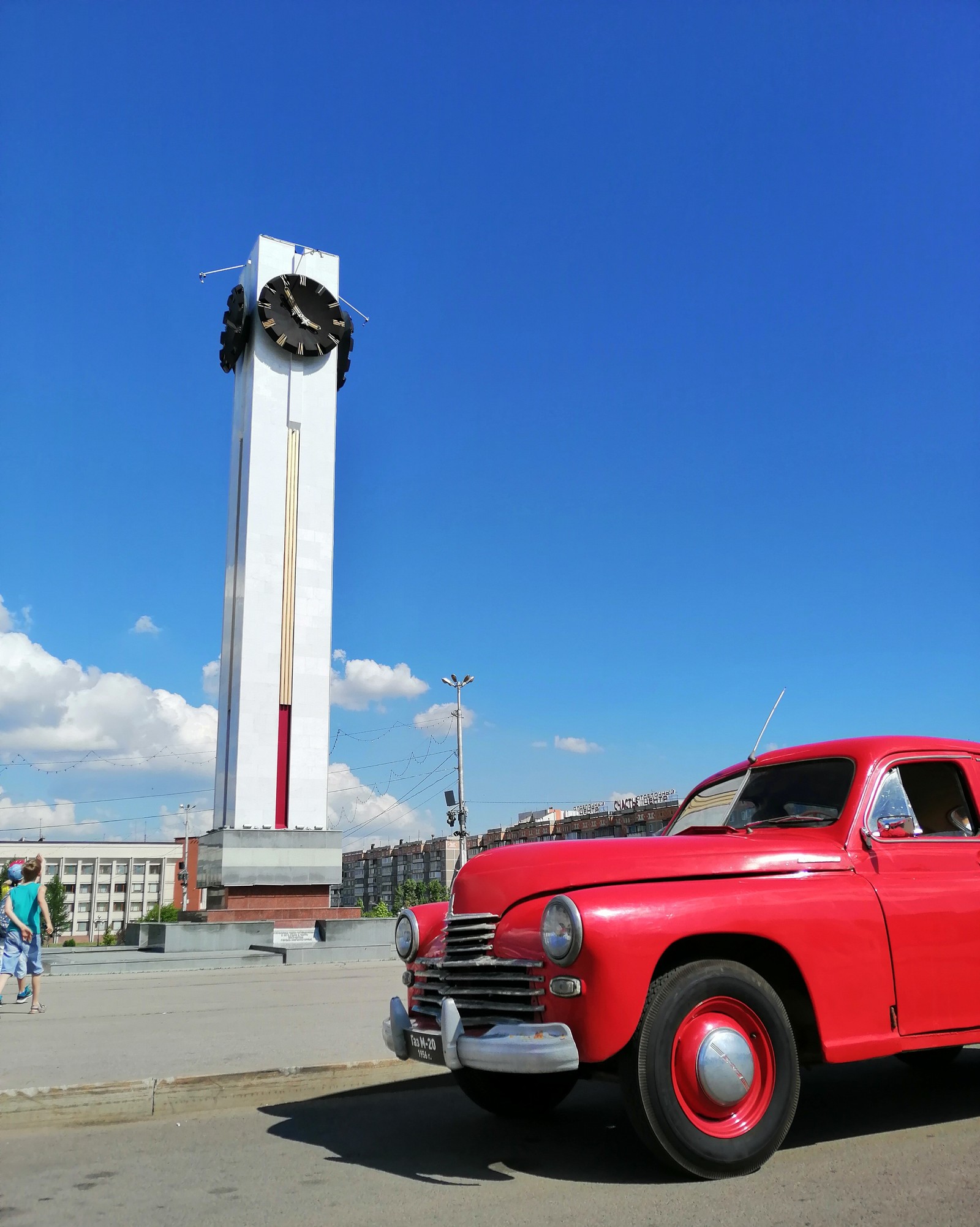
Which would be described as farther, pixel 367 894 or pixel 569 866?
pixel 367 894

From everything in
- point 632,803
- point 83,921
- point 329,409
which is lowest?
point 83,921

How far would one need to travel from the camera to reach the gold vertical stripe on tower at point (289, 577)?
30.8 metres

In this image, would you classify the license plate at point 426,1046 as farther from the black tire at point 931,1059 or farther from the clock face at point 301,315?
the clock face at point 301,315

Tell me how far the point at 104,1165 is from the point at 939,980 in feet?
13.3

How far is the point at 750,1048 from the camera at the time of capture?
168 inches

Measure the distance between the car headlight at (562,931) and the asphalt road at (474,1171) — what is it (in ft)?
3.02

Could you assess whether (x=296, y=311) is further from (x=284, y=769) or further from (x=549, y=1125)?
(x=549, y=1125)

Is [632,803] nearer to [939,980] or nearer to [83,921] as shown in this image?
[939,980]

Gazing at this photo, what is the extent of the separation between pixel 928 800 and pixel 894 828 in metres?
0.44


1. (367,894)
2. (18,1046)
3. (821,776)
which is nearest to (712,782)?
(821,776)

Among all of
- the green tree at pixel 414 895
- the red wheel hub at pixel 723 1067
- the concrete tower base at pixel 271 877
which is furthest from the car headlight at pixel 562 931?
the green tree at pixel 414 895

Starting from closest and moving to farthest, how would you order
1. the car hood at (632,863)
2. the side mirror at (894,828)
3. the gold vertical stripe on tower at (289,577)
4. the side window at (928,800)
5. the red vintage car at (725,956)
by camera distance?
the red vintage car at (725,956) → the car hood at (632,863) → the side mirror at (894,828) → the side window at (928,800) → the gold vertical stripe on tower at (289,577)

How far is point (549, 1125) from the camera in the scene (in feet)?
17.6

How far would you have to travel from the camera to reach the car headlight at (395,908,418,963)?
17.6 ft
